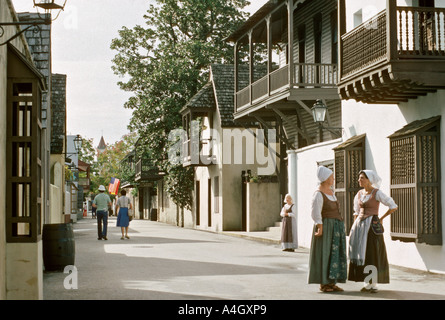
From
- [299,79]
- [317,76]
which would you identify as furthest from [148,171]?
[299,79]

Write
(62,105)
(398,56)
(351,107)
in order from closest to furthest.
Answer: (398,56) < (351,107) < (62,105)

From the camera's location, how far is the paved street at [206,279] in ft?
34.0

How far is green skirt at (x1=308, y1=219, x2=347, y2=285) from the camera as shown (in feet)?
35.0

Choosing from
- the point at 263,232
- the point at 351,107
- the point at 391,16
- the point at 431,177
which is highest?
the point at 391,16

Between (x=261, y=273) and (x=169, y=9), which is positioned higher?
(x=169, y=9)

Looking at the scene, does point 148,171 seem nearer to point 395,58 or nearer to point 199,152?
point 199,152

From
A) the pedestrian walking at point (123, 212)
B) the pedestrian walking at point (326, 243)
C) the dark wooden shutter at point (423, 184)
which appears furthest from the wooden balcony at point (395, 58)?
the pedestrian walking at point (123, 212)

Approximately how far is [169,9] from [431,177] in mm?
31712

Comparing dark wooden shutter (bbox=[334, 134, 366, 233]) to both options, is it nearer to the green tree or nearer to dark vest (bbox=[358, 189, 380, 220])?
dark vest (bbox=[358, 189, 380, 220])

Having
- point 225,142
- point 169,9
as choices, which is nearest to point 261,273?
point 225,142

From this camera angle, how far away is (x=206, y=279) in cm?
1251

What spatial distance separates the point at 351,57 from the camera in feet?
51.4
